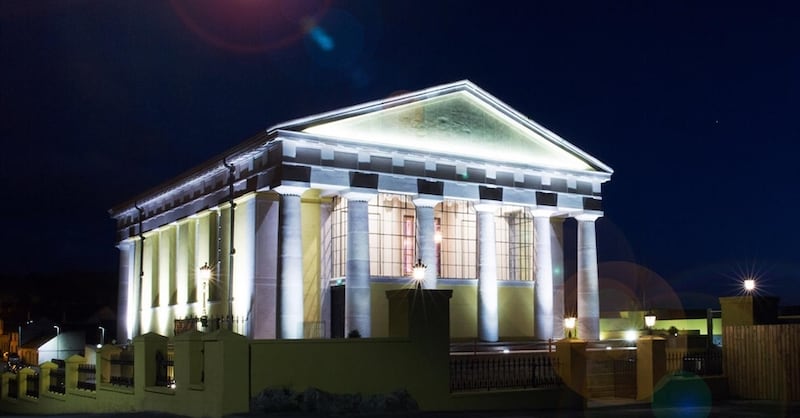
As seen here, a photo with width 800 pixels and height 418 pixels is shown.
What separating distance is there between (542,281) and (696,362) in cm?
1392

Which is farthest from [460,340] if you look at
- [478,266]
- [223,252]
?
[223,252]

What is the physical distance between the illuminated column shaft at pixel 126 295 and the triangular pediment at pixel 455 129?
2159 cm

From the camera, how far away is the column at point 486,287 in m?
37.8

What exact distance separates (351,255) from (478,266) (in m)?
6.30

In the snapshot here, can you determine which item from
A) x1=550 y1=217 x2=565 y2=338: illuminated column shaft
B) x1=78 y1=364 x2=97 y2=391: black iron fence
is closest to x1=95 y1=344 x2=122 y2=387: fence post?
x1=78 y1=364 x2=97 y2=391: black iron fence

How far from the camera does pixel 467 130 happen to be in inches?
1513

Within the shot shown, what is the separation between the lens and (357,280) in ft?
112

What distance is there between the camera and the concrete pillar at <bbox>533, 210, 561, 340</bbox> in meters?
39.9

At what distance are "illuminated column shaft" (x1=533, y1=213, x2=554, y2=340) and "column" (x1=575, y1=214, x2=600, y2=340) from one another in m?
1.57

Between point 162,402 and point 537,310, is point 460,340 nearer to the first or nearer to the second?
point 537,310

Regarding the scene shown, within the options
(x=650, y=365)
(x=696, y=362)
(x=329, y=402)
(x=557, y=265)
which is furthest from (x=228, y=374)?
(x=557, y=265)

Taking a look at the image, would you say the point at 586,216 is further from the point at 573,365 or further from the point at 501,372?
the point at 501,372

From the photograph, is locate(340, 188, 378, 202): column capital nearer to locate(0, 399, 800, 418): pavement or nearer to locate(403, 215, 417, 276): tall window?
locate(403, 215, 417, 276): tall window

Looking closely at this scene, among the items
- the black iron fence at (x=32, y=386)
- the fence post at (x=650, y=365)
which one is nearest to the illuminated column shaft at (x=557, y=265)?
the fence post at (x=650, y=365)
